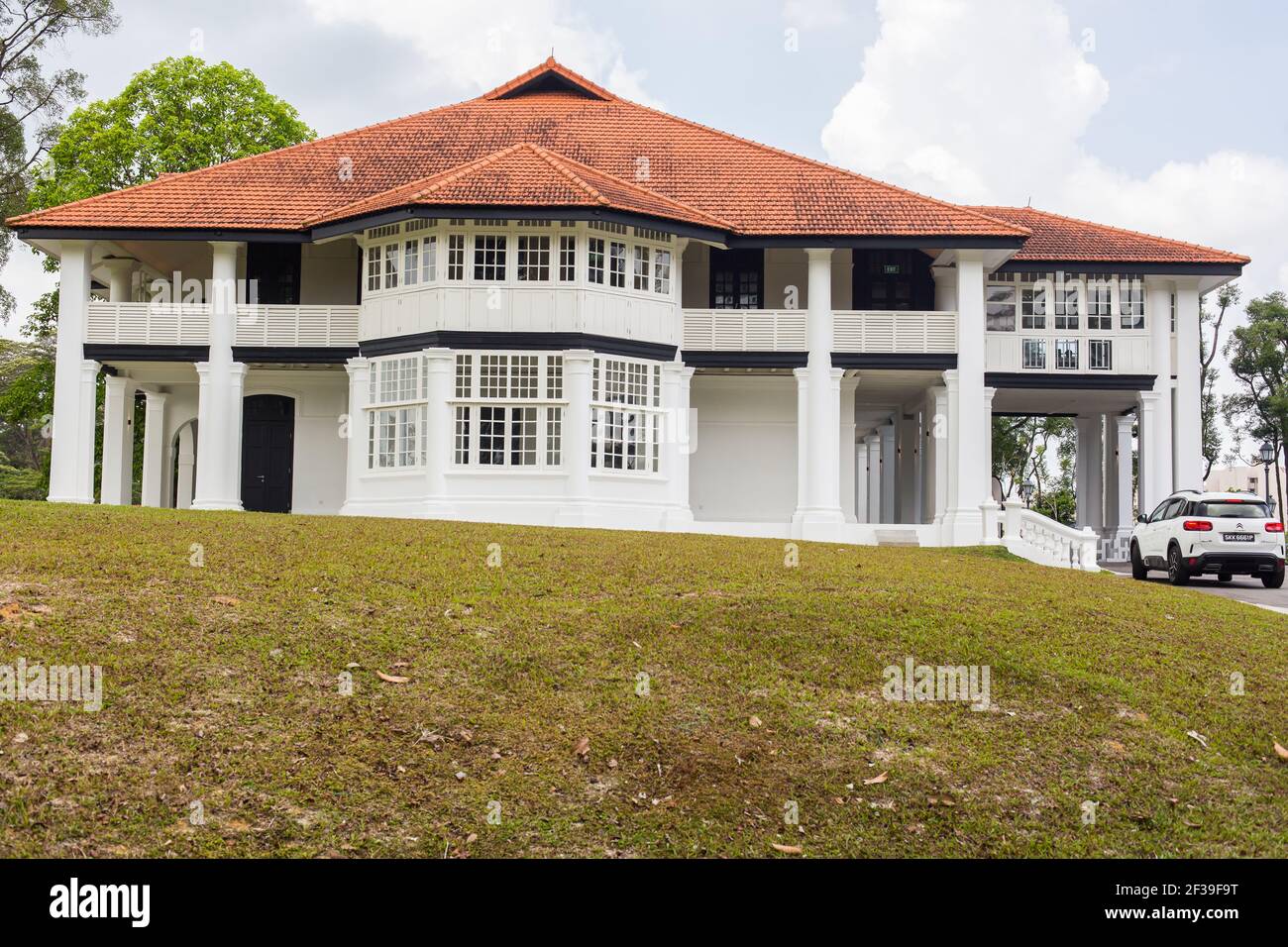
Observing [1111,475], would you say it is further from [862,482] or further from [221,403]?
[221,403]

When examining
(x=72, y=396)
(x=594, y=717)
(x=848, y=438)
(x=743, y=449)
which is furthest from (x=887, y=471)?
(x=594, y=717)

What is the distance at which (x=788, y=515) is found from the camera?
27.4 metres

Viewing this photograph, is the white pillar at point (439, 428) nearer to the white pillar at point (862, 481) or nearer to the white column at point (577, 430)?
the white column at point (577, 430)

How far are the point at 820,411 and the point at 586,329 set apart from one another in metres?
5.38

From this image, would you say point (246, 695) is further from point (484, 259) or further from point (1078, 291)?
point (1078, 291)

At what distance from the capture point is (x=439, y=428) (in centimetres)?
2417

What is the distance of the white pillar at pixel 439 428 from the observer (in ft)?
78.6

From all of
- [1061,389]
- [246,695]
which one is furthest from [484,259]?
[246,695]

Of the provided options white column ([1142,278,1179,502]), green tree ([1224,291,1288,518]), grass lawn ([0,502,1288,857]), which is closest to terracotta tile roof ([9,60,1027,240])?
white column ([1142,278,1179,502])

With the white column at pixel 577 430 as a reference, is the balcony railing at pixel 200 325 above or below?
above

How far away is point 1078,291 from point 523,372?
45.4 feet

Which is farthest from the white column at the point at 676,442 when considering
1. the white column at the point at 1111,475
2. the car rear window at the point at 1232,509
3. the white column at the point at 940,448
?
the white column at the point at 1111,475

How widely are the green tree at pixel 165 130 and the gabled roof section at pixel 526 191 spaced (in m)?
14.1

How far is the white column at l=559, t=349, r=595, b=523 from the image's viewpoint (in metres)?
23.9
